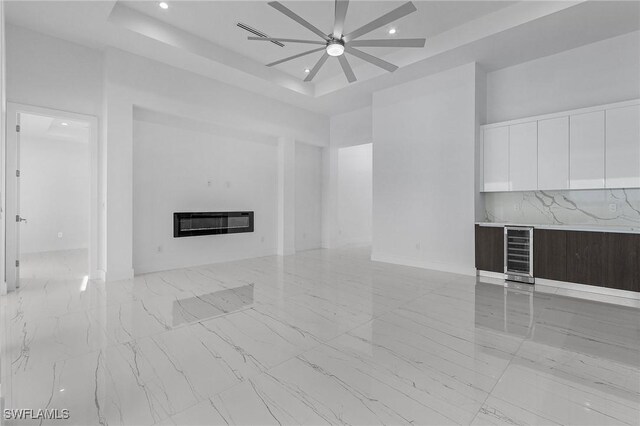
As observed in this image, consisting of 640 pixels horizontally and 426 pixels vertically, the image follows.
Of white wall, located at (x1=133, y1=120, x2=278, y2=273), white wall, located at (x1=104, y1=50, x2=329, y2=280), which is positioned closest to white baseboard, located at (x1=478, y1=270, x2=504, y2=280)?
white wall, located at (x1=133, y1=120, x2=278, y2=273)

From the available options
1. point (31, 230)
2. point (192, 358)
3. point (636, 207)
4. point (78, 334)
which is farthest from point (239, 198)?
point (636, 207)

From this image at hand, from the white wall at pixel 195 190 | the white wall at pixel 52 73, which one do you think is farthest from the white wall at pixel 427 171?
the white wall at pixel 52 73

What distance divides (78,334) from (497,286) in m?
4.81

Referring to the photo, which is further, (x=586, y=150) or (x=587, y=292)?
(x=586, y=150)

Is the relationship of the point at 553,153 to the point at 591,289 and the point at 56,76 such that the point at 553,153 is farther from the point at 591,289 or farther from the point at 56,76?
the point at 56,76

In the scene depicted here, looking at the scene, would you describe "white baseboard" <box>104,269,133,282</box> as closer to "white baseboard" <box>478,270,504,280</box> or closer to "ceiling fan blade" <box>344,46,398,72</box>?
"ceiling fan blade" <box>344,46,398,72</box>

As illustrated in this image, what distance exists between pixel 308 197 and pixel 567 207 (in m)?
5.04

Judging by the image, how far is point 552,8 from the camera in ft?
12.0

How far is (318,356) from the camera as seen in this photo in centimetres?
225

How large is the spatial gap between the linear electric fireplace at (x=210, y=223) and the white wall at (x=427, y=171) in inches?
105

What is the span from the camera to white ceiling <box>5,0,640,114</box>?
3.75 metres

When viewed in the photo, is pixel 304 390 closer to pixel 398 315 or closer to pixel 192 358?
pixel 192 358

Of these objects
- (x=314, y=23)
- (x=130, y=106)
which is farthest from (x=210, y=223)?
(x=314, y=23)

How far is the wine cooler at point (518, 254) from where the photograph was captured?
14.4 ft
